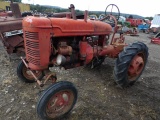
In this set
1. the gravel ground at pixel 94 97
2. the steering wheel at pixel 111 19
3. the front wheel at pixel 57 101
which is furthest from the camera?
the steering wheel at pixel 111 19

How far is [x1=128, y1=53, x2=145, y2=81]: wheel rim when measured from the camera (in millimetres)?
3939

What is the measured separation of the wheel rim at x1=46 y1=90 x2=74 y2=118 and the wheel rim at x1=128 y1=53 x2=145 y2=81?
1.53 metres

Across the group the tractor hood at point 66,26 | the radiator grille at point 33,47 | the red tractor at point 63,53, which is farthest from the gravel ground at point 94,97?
the tractor hood at point 66,26

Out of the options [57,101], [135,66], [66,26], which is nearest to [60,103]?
[57,101]

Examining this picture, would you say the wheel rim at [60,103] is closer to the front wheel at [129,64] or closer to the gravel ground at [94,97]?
the gravel ground at [94,97]

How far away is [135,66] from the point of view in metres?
3.95

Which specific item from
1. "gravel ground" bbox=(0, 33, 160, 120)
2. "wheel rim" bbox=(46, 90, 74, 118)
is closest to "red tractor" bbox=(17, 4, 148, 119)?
"wheel rim" bbox=(46, 90, 74, 118)

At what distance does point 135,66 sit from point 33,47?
213 cm

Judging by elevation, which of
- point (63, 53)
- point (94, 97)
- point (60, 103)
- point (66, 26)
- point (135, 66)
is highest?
point (66, 26)

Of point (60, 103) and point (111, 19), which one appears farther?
point (111, 19)

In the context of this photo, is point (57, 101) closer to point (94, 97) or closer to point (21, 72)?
point (94, 97)

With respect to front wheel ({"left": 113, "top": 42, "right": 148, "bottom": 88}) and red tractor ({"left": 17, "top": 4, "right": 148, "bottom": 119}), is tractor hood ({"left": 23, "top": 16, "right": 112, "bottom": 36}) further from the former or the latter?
front wheel ({"left": 113, "top": 42, "right": 148, "bottom": 88})

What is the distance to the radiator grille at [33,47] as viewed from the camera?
9.35 ft

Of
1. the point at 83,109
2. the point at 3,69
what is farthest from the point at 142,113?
the point at 3,69
